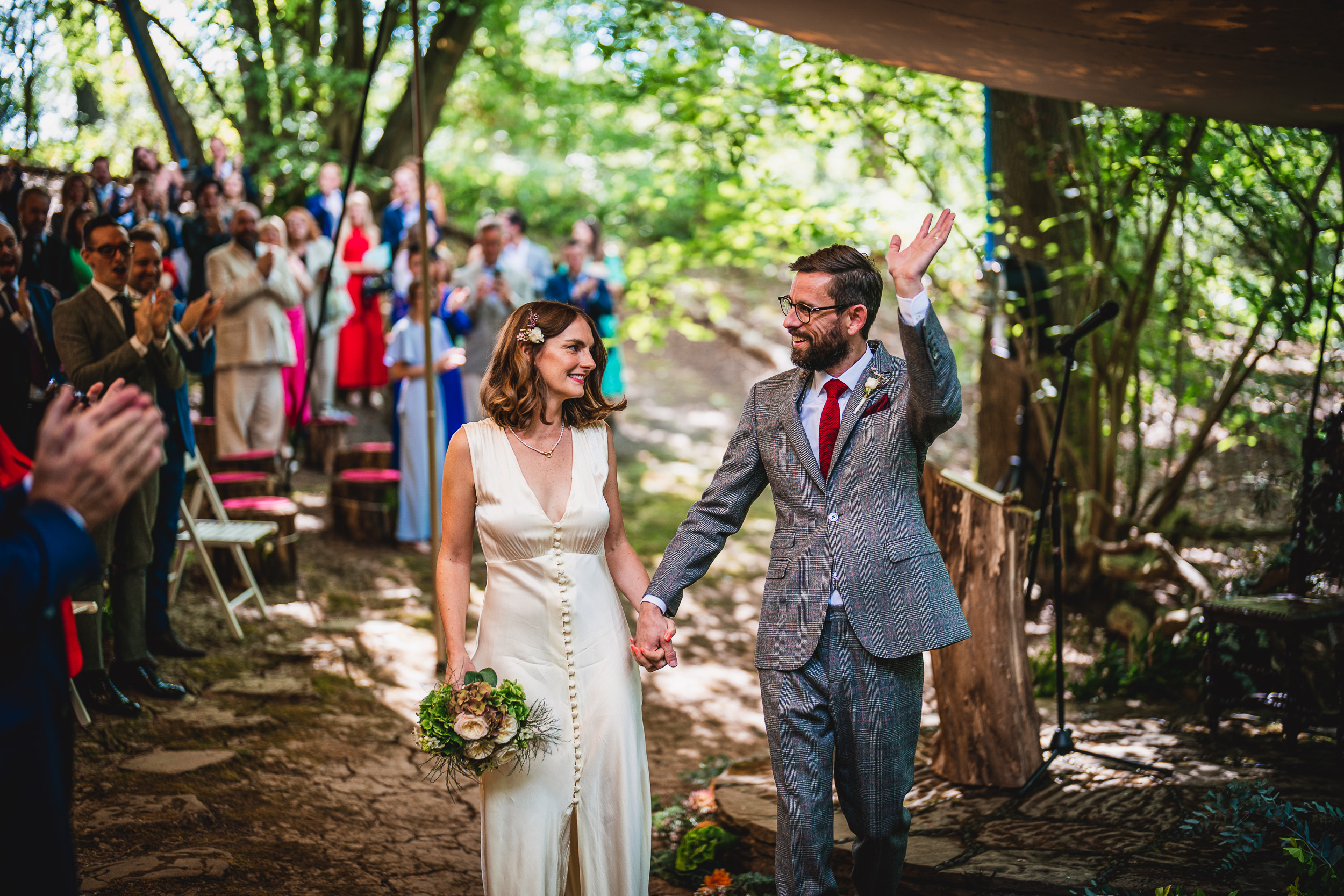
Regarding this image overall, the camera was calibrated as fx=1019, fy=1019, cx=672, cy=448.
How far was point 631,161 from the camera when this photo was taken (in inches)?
540

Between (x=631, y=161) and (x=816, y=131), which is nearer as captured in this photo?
(x=816, y=131)

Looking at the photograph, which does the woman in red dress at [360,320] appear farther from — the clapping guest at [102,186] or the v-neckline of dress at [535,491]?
the v-neckline of dress at [535,491]

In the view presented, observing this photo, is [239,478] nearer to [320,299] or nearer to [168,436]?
[168,436]

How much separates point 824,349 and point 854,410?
19cm

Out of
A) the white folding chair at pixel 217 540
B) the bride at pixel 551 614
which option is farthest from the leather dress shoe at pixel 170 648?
the bride at pixel 551 614

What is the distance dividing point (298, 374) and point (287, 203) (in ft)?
7.09

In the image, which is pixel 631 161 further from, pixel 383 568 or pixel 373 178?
pixel 383 568

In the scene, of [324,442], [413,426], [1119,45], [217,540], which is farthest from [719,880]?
[324,442]

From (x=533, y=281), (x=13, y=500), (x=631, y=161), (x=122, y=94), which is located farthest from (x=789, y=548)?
(x=631, y=161)

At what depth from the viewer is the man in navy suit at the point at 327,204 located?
9774mm

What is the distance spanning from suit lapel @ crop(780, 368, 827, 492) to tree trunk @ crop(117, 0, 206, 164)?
5819 mm

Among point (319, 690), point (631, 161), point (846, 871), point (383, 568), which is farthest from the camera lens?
point (631, 161)

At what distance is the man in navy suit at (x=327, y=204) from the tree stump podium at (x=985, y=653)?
7.47 m

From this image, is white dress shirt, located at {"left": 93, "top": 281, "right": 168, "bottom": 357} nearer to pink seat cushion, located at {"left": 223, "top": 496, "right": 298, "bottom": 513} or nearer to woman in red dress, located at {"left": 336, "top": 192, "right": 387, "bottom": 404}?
pink seat cushion, located at {"left": 223, "top": 496, "right": 298, "bottom": 513}
